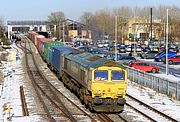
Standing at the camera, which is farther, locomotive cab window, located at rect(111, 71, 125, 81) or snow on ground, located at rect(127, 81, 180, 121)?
snow on ground, located at rect(127, 81, 180, 121)

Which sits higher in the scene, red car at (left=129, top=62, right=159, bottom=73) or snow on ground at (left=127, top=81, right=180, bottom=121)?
red car at (left=129, top=62, right=159, bottom=73)

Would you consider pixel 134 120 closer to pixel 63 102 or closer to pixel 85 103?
pixel 85 103

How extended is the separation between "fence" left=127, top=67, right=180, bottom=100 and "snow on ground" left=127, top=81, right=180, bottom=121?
1.24ft

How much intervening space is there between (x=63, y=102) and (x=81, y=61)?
114 inches

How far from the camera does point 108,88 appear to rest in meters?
21.3

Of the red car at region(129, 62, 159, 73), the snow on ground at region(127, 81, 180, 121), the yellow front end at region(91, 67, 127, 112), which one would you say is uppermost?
the yellow front end at region(91, 67, 127, 112)

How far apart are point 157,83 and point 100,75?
1038 centimetres

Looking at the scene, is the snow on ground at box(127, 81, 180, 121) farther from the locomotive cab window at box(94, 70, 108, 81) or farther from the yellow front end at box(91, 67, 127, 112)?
the locomotive cab window at box(94, 70, 108, 81)

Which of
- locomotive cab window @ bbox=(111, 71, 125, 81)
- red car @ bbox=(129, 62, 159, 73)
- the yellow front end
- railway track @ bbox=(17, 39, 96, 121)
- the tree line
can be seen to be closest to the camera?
railway track @ bbox=(17, 39, 96, 121)

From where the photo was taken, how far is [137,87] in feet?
111

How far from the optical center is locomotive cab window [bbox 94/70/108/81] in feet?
70.1

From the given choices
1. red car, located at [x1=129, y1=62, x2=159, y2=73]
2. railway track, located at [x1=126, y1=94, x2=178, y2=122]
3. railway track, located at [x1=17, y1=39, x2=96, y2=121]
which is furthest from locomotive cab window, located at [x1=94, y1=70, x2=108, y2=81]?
red car, located at [x1=129, y1=62, x2=159, y2=73]

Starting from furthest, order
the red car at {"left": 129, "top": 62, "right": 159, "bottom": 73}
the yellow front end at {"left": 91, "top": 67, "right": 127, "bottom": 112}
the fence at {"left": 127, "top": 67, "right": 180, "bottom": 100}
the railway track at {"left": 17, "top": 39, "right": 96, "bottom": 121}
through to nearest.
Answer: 1. the red car at {"left": 129, "top": 62, "right": 159, "bottom": 73}
2. the fence at {"left": 127, "top": 67, "right": 180, "bottom": 100}
3. the yellow front end at {"left": 91, "top": 67, "right": 127, "bottom": 112}
4. the railway track at {"left": 17, "top": 39, "right": 96, "bottom": 121}

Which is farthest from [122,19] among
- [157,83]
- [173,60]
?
[157,83]
